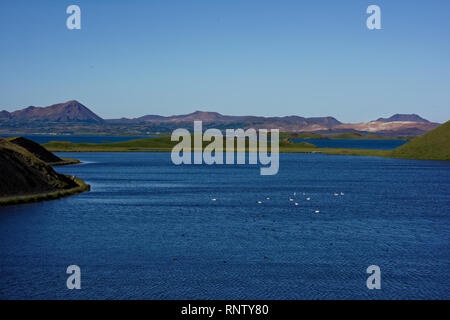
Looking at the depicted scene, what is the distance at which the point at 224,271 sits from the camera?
36.1 metres

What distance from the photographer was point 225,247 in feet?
145

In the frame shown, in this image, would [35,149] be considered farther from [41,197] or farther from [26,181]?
[41,197]

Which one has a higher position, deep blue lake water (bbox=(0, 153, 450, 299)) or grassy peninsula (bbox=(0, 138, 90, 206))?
grassy peninsula (bbox=(0, 138, 90, 206))

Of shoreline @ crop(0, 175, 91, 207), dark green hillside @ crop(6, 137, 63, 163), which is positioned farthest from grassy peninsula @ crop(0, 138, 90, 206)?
dark green hillside @ crop(6, 137, 63, 163)

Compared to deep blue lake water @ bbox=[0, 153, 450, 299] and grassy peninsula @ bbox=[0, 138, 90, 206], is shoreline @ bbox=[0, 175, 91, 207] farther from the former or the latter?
Result: deep blue lake water @ bbox=[0, 153, 450, 299]

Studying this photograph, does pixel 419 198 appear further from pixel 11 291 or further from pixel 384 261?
pixel 11 291

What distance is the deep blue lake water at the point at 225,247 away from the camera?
32.4m

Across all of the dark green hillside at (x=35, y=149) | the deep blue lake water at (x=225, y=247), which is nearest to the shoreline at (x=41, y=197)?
the deep blue lake water at (x=225, y=247)

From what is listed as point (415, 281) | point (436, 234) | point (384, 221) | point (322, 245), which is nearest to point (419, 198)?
point (384, 221)

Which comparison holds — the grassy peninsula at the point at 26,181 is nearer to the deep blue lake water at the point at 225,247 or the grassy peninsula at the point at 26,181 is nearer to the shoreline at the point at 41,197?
the shoreline at the point at 41,197

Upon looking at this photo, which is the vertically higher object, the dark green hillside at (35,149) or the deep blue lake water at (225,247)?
the dark green hillside at (35,149)

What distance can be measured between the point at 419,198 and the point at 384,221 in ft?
93.3

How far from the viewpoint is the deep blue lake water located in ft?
106

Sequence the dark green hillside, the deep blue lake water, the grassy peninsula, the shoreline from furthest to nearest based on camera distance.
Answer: the dark green hillside < the grassy peninsula < the shoreline < the deep blue lake water
